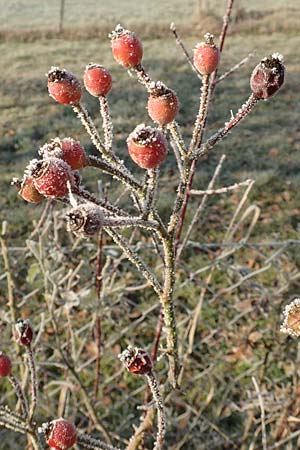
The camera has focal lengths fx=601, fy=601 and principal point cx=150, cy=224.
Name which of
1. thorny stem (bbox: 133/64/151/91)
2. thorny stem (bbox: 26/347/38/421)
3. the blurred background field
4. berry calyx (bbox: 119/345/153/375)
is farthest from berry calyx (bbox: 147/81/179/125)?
the blurred background field

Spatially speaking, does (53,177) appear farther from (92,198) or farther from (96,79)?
(96,79)

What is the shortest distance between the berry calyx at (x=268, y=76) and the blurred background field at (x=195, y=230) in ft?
2.87

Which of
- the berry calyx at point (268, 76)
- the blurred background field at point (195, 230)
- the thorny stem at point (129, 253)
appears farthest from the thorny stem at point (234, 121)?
the blurred background field at point (195, 230)

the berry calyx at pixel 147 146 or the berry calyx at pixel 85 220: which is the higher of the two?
the berry calyx at pixel 147 146

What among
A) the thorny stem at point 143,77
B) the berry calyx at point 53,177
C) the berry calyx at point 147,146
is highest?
the thorny stem at point 143,77

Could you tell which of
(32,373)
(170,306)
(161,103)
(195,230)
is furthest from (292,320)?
(195,230)

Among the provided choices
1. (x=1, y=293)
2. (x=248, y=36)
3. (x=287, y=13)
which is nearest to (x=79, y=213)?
(x=1, y=293)

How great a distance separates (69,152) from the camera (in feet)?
1.73

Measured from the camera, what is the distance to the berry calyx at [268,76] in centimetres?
56

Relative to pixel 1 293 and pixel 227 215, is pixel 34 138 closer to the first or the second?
pixel 227 215

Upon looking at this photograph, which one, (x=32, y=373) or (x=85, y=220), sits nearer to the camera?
Result: (x=85, y=220)

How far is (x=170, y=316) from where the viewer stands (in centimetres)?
63

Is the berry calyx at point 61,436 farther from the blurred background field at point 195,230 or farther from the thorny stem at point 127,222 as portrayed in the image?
the blurred background field at point 195,230

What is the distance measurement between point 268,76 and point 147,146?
136 millimetres
